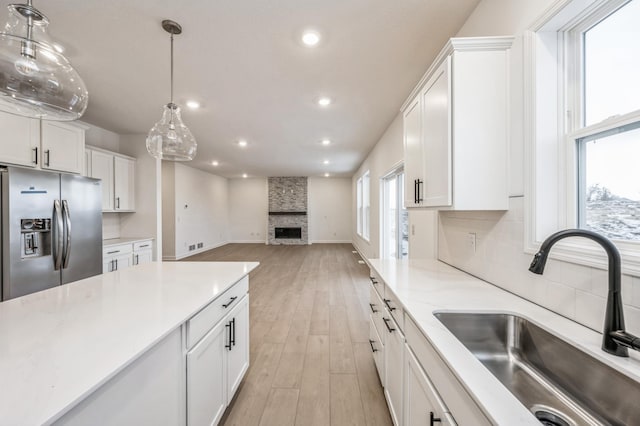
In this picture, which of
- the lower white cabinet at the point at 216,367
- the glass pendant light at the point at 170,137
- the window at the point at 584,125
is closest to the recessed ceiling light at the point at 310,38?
the glass pendant light at the point at 170,137

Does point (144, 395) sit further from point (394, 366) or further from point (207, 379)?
point (394, 366)

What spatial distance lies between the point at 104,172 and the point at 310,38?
356 cm

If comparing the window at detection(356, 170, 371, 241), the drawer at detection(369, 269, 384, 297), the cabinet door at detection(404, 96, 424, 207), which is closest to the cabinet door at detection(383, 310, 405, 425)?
the drawer at detection(369, 269, 384, 297)

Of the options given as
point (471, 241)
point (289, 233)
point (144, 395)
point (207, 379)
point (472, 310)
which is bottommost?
point (207, 379)

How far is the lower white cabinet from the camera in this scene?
1214 millimetres

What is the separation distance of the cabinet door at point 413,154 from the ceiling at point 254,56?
56cm

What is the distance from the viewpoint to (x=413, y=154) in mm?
1942

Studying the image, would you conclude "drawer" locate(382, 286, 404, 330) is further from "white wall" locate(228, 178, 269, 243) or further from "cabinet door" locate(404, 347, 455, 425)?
"white wall" locate(228, 178, 269, 243)

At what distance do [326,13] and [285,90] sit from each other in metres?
1.16

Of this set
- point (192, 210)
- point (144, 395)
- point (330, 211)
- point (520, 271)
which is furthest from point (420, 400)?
point (330, 211)

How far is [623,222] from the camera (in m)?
0.94

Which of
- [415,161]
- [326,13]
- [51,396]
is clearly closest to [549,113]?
[415,161]

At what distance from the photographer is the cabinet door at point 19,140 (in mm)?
2418

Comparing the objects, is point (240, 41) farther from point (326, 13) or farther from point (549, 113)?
point (549, 113)
